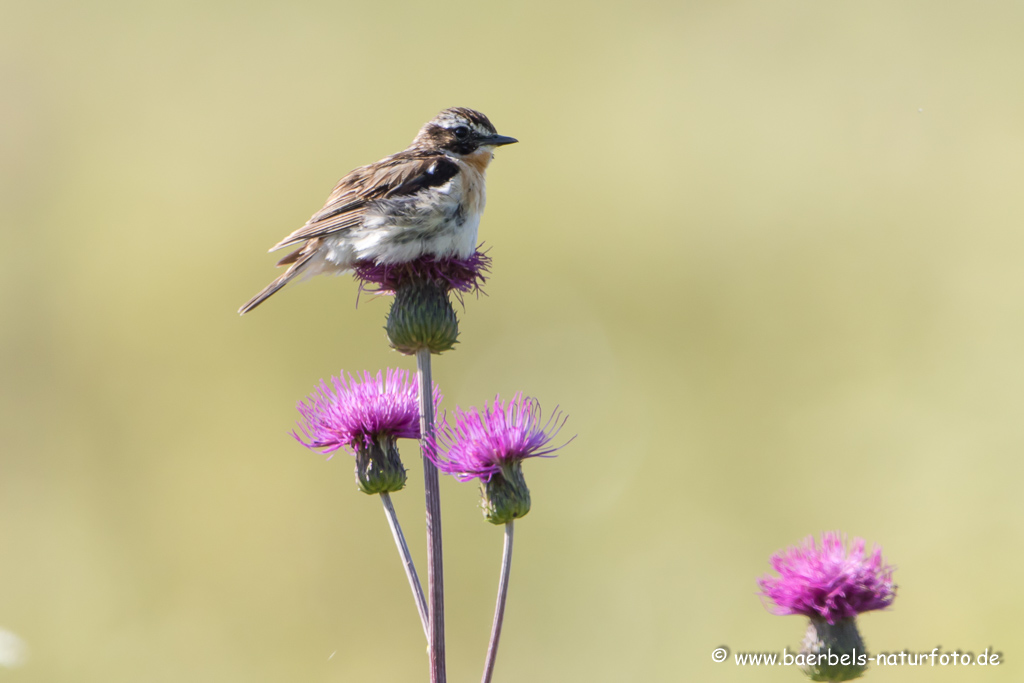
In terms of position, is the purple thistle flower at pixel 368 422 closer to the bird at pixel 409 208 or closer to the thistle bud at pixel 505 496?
the thistle bud at pixel 505 496

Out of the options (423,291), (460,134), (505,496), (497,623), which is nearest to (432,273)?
(423,291)

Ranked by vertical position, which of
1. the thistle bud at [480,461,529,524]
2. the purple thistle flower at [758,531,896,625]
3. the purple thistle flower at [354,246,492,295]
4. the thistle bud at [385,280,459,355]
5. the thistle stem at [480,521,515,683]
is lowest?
the thistle stem at [480,521,515,683]

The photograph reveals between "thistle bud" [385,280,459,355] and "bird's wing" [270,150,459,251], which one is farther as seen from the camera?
"bird's wing" [270,150,459,251]

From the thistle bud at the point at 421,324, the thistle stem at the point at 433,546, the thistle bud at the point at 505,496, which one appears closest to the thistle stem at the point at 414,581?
the thistle stem at the point at 433,546

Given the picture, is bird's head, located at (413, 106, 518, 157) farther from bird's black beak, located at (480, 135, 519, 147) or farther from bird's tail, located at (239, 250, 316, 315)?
bird's tail, located at (239, 250, 316, 315)

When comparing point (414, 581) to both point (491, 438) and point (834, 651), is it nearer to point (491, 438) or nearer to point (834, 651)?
point (491, 438)

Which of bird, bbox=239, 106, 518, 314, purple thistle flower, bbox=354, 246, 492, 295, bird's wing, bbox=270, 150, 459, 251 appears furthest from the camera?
bird's wing, bbox=270, 150, 459, 251

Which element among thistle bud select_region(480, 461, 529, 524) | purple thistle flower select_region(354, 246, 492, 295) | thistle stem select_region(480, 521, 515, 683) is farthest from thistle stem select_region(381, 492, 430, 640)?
purple thistle flower select_region(354, 246, 492, 295)
